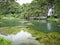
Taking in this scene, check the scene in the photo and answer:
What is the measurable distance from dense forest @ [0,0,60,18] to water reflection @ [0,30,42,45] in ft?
2.11

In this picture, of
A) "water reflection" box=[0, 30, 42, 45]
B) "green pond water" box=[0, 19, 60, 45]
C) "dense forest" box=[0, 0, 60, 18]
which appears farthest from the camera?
"dense forest" box=[0, 0, 60, 18]

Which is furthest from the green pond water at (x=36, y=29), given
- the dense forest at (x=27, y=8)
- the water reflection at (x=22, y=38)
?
the dense forest at (x=27, y=8)

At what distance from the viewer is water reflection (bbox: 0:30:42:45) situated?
3683mm

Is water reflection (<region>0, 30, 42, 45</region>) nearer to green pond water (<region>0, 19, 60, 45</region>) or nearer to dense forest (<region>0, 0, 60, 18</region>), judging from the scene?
green pond water (<region>0, 19, 60, 45</region>)

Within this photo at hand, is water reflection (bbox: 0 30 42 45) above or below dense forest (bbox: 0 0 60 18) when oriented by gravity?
below

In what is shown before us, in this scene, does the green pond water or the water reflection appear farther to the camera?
the green pond water

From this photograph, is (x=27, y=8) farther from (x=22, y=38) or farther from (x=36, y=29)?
(x=22, y=38)

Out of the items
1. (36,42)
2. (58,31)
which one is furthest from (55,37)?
(36,42)

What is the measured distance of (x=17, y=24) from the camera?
14.3ft

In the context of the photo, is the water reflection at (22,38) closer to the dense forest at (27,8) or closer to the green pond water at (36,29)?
the green pond water at (36,29)

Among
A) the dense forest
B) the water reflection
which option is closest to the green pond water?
the water reflection

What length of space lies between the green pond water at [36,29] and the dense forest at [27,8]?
0.71 ft

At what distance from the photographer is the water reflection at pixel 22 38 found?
12.1 ft

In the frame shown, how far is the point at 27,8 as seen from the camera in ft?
15.6
